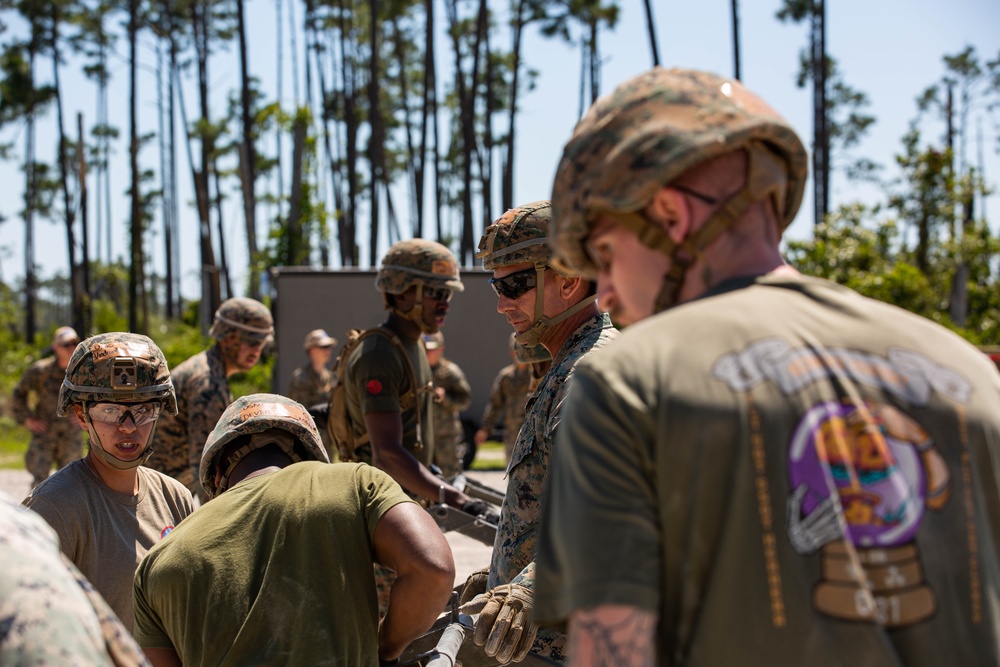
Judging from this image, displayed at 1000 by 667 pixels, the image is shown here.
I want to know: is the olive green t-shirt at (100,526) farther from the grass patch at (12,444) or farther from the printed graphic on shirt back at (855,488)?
the grass patch at (12,444)

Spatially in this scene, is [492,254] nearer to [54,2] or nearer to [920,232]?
[920,232]

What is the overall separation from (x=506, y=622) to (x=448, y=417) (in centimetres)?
791

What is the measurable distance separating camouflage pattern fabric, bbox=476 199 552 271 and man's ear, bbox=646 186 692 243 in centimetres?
196

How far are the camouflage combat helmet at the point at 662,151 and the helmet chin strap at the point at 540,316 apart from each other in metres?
1.74

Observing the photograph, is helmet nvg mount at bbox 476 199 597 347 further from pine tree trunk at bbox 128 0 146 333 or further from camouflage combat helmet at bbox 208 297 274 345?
pine tree trunk at bbox 128 0 146 333

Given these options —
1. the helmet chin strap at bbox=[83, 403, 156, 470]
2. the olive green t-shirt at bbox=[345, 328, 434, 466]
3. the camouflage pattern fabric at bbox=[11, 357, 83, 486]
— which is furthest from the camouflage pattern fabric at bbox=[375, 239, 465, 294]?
the camouflage pattern fabric at bbox=[11, 357, 83, 486]

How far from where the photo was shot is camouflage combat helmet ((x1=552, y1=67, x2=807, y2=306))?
5.23 feet

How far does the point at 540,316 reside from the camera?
3.54m

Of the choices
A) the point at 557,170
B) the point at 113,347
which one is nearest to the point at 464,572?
the point at 113,347

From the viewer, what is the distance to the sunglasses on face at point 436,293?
557 centimetres

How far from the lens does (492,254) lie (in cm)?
368

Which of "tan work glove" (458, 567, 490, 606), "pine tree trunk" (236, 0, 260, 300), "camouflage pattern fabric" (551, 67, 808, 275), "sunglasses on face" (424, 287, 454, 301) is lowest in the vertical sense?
"tan work glove" (458, 567, 490, 606)

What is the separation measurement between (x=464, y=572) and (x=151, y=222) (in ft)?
182

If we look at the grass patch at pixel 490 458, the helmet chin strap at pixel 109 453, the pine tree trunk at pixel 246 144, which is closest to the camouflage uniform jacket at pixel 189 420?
the helmet chin strap at pixel 109 453
